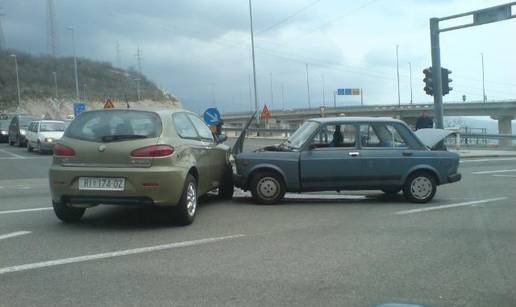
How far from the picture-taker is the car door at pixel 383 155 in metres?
9.62

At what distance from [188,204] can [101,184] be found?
47.3 inches

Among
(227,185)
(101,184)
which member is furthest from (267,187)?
(101,184)

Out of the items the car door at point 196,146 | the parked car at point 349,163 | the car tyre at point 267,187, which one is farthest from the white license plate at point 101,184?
the car tyre at point 267,187

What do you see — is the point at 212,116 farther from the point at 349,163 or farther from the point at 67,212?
the point at 67,212

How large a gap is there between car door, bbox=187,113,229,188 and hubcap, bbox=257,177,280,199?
734 mm

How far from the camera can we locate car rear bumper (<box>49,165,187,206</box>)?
7.25 meters

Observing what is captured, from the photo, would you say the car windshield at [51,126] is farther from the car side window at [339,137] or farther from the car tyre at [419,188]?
the car tyre at [419,188]

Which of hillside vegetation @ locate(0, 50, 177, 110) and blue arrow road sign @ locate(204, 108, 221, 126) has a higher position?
hillside vegetation @ locate(0, 50, 177, 110)

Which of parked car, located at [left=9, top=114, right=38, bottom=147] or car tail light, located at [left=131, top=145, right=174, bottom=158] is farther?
parked car, located at [left=9, top=114, right=38, bottom=147]

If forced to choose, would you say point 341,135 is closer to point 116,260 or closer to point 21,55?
point 116,260

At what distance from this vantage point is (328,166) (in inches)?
374

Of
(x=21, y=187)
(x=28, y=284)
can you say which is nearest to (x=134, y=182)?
(x=28, y=284)

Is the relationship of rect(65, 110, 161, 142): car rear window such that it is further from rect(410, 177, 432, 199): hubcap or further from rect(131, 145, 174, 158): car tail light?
rect(410, 177, 432, 199): hubcap

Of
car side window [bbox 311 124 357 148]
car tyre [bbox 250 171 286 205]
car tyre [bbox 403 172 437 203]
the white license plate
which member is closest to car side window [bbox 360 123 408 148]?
car side window [bbox 311 124 357 148]
